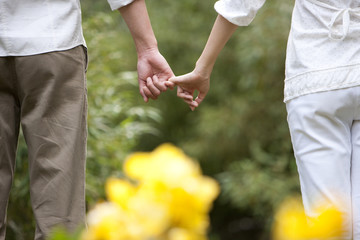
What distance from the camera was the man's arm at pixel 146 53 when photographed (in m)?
2.30

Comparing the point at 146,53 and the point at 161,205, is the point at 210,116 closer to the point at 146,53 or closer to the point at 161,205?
the point at 146,53

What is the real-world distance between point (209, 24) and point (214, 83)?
3.10 feet

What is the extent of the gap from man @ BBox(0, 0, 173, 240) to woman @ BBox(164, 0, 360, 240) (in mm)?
661

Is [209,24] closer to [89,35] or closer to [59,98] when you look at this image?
[89,35]

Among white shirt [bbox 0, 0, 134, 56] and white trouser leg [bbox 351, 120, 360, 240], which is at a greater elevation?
white shirt [bbox 0, 0, 134, 56]

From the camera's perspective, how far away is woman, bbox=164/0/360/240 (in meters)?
1.70

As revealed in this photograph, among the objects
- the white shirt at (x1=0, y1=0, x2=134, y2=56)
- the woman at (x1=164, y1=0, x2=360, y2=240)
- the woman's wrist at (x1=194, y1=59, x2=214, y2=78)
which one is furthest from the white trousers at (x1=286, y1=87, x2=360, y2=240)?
the white shirt at (x1=0, y1=0, x2=134, y2=56)

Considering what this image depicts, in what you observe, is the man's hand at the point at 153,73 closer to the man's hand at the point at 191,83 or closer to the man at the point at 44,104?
the man's hand at the point at 191,83

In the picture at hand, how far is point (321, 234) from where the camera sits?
62 cm

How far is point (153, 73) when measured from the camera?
2533 millimetres

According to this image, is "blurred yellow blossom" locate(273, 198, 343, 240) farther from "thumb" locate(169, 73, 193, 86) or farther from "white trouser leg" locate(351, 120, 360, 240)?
"thumb" locate(169, 73, 193, 86)

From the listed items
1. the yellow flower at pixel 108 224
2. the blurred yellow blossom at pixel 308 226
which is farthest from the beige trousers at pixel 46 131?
the blurred yellow blossom at pixel 308 226

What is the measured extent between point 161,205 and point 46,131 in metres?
1.27

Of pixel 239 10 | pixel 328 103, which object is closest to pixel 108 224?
pixel 328 103
